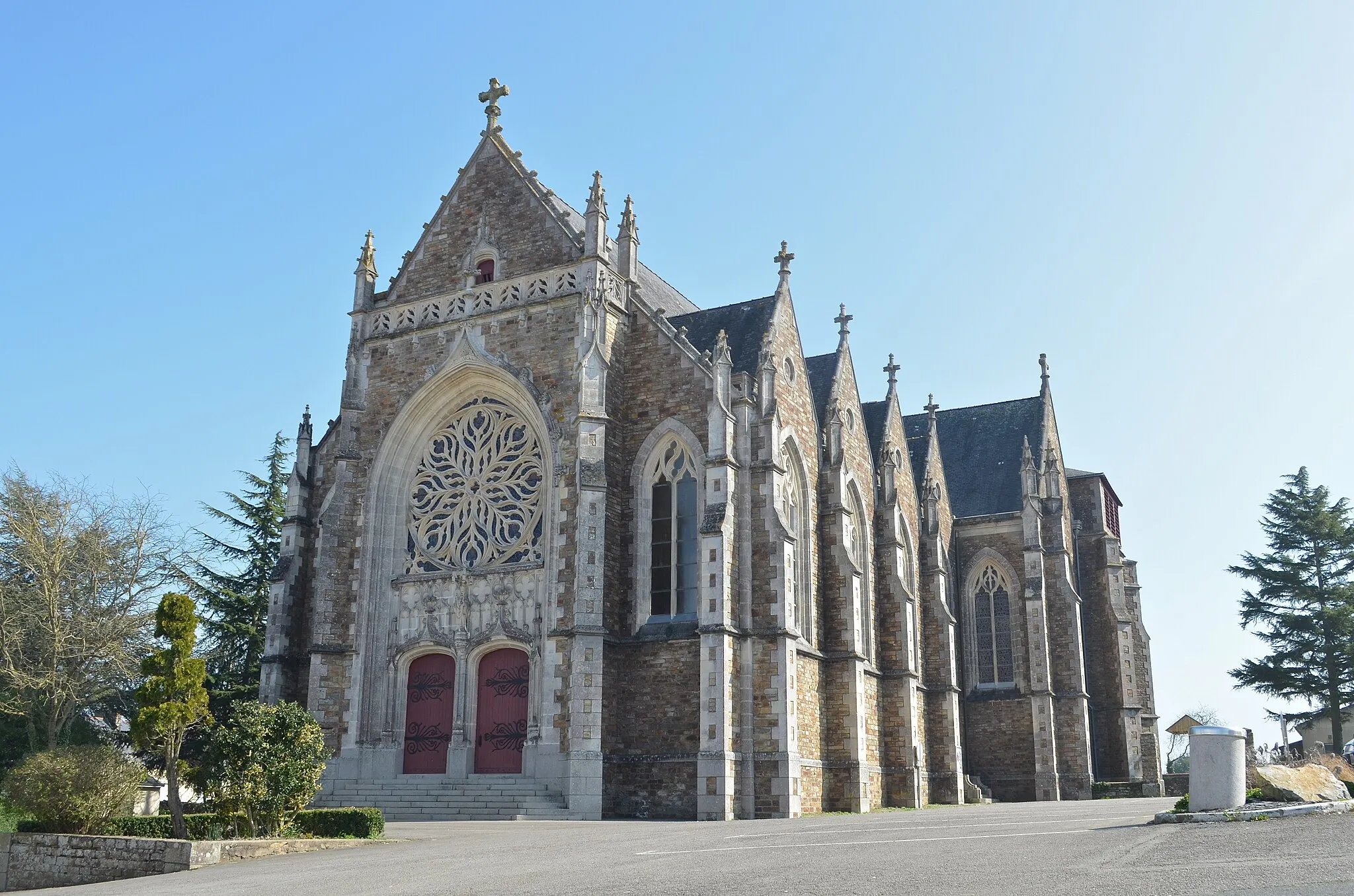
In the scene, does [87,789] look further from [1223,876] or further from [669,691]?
[1223,876]

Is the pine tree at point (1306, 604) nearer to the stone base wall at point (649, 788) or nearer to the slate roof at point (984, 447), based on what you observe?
the slate roof at point (984, 447)

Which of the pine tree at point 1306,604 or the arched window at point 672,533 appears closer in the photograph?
the arched window at point 672,533

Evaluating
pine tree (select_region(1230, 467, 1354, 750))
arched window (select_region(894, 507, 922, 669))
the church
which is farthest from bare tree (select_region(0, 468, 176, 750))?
pine tree (select_region(1230, 467, 1354, 750))

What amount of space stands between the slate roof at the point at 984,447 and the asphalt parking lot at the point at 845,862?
21424mm

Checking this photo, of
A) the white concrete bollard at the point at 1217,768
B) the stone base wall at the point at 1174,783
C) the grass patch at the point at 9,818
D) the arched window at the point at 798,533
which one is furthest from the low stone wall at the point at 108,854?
the stone base wall at the point at 1174,783

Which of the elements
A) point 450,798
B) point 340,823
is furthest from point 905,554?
point 340,823

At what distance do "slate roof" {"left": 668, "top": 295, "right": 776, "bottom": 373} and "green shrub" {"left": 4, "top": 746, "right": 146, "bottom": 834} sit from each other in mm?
15315

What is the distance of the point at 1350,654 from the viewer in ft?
134

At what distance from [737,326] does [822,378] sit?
4.80 m

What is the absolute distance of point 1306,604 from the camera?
1688 inches

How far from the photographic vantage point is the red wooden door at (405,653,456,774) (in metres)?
27.3

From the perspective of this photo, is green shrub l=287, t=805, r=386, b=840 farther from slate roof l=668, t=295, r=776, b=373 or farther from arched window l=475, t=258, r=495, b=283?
arched window l=475, t=258, r=495, b=283

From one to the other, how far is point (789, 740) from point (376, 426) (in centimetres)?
1293

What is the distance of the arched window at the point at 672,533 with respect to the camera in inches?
1040
